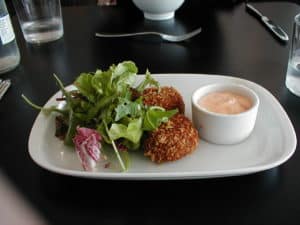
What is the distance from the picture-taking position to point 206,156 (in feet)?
1.84

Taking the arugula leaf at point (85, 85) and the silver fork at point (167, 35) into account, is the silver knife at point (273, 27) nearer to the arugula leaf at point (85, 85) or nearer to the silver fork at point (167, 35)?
the silver fork at point (167, 35)

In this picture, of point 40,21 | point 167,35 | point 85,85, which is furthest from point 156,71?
point 40,21

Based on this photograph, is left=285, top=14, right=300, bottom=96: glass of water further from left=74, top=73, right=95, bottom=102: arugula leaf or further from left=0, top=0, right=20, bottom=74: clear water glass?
left=0, top=0, right=20, bottom=74: clear water glass

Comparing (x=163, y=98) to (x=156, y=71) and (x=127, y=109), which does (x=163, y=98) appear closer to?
(x=127, y=109)

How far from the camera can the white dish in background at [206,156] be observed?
50cm

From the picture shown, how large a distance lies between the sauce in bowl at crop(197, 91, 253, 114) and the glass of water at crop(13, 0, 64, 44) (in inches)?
21.5

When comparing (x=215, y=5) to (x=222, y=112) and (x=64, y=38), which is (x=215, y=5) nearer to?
(x=64, y=38)

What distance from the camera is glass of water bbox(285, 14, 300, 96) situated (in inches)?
29.0

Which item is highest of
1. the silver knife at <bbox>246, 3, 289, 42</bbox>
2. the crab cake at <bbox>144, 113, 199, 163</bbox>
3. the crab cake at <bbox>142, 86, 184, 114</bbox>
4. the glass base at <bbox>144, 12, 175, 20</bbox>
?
the crab cake at <bbox>142, 86, 184, 114</bbox>

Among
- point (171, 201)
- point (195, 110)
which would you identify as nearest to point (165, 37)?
point (195, 110)

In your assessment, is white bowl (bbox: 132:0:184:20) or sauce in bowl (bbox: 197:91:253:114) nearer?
sauce in bowl (bbox: 197:91:253:114)

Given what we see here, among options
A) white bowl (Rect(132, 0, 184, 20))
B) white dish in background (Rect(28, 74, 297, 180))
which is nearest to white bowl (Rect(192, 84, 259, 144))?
white dish in background (Rect(28, 74, 297, 180))

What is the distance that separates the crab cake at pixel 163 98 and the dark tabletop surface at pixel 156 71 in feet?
0.42

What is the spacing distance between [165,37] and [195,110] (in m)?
0.42
